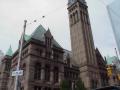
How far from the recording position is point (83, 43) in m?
65.4

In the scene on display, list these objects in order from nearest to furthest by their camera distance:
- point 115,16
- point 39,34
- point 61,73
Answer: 1. point 115,16
2. point 61,73
3. point 39,34

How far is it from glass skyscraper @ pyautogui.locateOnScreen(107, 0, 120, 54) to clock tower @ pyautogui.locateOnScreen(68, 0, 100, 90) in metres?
26.1

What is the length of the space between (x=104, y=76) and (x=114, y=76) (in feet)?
28.9

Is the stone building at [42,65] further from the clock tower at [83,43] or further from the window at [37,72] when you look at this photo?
the clock tower at [83,43]

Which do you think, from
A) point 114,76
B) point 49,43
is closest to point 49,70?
point 49,43

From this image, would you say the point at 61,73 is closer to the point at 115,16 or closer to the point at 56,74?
the point at 56,74

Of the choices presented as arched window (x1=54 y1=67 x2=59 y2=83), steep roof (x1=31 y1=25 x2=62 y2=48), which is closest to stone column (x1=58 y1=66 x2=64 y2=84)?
arched window (x1=54 y1=67 x2=59 y2=83)

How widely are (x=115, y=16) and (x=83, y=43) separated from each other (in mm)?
33035

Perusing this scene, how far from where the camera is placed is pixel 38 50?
46.1m

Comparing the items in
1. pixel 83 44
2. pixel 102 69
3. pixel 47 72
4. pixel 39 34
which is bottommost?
pixel 47 72

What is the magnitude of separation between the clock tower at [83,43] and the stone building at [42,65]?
22.3 feet

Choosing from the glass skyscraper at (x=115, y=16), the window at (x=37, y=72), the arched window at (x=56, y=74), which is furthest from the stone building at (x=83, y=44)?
the glass skyscraper at (x=115, y=16)

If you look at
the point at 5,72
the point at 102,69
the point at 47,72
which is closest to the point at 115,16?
the point at 47,72

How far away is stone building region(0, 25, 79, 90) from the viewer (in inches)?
1649
